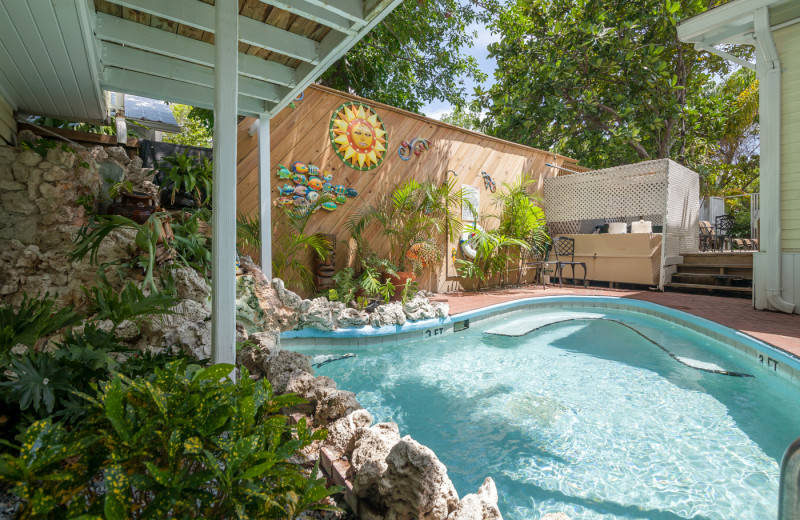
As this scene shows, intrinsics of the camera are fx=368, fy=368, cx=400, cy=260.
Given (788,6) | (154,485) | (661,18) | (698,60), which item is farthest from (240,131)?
(698,60)

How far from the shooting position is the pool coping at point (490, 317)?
3001 mm

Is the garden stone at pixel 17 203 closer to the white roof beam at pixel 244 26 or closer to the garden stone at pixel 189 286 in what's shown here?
the garden stone at pixel 189 286

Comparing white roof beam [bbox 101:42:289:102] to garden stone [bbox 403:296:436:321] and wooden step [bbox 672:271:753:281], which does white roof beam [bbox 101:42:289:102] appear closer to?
garden stone [bbox 403:296:436:321]

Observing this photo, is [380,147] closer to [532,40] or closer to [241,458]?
[241,458]

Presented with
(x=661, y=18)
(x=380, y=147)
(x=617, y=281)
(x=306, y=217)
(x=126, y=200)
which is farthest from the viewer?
(x=661, y=18)

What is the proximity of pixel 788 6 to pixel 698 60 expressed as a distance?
20.9ft

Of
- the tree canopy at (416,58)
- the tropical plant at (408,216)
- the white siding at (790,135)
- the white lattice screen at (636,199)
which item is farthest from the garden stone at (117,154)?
the white lattice screen at (636,199)

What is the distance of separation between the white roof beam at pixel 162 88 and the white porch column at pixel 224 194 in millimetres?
1898

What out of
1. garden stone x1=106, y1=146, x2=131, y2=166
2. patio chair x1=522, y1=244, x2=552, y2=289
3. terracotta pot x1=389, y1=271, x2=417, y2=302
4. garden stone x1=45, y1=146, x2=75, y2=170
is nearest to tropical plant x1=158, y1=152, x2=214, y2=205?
garden stone x1=106, y1=146, x2=131, y2=166

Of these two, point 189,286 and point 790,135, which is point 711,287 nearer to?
point 790,135

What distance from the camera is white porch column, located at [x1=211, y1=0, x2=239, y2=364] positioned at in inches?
62.4

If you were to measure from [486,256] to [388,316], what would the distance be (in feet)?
10.3

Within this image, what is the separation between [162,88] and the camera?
121 inches

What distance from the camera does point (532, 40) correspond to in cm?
916
